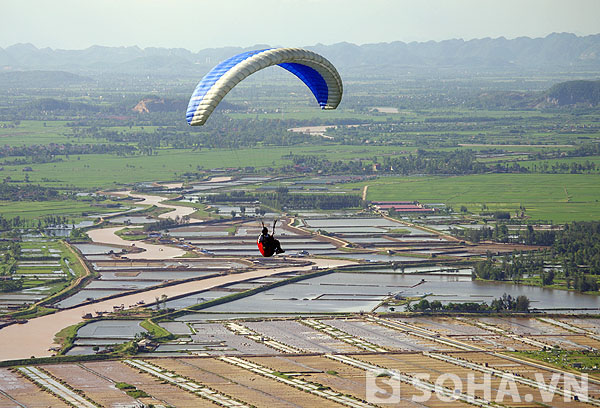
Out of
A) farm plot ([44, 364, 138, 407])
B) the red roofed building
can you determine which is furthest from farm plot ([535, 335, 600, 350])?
the red roofed building

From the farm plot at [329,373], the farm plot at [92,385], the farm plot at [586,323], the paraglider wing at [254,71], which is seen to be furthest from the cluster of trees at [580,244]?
the paraglider wing at [254,71]

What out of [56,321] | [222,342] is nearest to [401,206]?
[56,321]

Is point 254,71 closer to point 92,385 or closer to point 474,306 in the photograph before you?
point 92,385

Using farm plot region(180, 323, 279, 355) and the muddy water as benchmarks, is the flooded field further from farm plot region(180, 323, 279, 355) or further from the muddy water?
the muddy water

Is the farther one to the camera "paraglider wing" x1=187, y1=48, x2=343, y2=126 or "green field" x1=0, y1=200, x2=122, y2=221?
"green field" x1=0, y1=200, x2=122, y2=221

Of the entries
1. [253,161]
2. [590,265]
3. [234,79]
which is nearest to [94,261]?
[590,265]

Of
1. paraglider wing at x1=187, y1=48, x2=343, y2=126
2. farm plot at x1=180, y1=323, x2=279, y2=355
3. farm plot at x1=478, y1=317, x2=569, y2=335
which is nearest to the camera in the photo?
paraglider wing at x1=187, y1=48, x2=343, y2=126

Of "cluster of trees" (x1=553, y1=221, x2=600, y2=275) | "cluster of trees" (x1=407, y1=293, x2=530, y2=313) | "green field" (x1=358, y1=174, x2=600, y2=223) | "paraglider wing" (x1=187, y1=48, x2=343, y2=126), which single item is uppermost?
"paraglider wing" (x1=187, y1=48, x2=343, y2=126)
